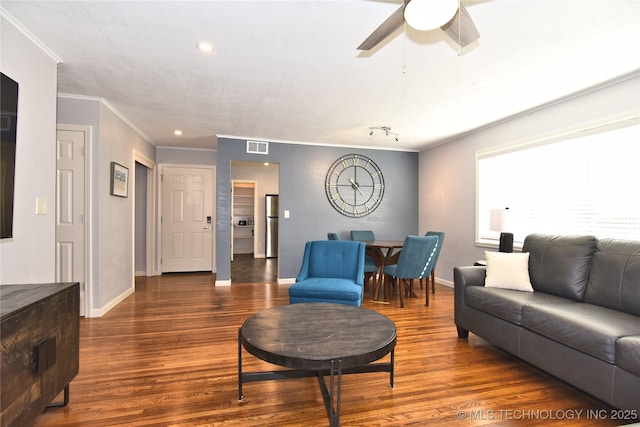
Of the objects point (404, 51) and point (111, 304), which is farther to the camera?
point (111, 304)

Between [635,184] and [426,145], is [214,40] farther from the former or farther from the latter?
[426,145]

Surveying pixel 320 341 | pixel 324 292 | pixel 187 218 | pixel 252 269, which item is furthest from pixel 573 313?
pixel 187 218

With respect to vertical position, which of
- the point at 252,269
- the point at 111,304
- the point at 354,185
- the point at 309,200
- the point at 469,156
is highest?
the point at 469,156

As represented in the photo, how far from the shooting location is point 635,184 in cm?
279

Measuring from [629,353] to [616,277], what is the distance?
88cm

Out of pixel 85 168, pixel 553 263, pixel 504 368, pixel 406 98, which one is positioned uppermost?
pixel 406 98

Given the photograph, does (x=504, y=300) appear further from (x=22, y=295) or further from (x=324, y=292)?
(x=22, y=295)

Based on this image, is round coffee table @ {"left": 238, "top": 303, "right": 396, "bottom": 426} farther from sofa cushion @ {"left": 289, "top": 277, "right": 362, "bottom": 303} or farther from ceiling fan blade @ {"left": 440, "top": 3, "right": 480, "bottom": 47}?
ceiling fan blade @ {"left": 440, "top": 3, "right": 480, "bottom": 47}

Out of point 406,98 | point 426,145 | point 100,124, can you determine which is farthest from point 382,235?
point 100,124

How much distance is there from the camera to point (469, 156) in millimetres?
4727

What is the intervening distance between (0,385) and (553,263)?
3.61 metres

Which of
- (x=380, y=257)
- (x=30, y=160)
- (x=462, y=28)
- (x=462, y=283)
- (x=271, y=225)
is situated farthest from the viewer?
(x=271, y=225)

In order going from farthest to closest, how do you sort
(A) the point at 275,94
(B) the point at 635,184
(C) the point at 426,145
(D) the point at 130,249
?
(C) the point at 426,145
(D) the point at 130,249
(A) the point at 275,94
(B) the point at 635,184

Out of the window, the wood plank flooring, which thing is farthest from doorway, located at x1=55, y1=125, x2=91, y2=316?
the window
